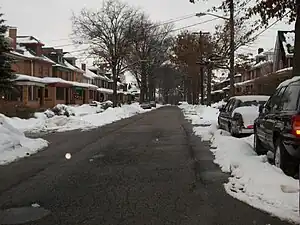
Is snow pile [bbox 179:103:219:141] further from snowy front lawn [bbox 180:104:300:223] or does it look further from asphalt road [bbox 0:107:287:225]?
snowy front lawn [bbox 180:104:300:223]

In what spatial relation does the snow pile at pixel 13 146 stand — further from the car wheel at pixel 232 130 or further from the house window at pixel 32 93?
the house window at pixel 32 93

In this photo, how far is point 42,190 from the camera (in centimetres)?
779

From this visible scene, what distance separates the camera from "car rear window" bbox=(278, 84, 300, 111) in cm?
812

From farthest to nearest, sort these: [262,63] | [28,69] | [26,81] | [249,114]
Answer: [262,63], [28,69], [26,81], [249,114]

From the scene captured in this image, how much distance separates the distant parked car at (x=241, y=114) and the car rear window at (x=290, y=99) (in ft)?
19.8

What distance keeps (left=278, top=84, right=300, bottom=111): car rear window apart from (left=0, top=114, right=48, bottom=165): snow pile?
6742 millimetres

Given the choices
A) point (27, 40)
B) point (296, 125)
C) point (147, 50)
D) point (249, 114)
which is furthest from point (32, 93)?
point (296, 125)

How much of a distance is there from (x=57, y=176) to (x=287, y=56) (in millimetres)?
45135

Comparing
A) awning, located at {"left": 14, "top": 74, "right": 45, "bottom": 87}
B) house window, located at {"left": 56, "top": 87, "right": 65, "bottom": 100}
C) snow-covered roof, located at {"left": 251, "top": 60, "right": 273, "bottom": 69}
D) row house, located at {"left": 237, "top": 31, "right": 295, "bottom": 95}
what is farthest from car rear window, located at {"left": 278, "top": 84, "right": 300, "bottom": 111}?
snow-covered roof, located at {"left": 251, "top": 60, "right": 273, "bottom": 69}

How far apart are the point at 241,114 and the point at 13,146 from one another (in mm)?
7572

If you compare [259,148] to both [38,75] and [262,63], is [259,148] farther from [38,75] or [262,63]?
[262,63]

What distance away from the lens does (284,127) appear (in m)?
8.09

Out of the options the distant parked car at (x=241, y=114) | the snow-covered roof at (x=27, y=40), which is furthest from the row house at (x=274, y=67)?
the snow-covered roof at (x=27, y=40)

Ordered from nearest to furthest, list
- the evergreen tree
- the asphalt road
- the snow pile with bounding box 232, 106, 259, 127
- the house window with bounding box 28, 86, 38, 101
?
the asphalt road, the snow pile with bounding box 232, 106, 259, 127, the evergreen tree, the house window with bounding box 28, 86, 38, 101
